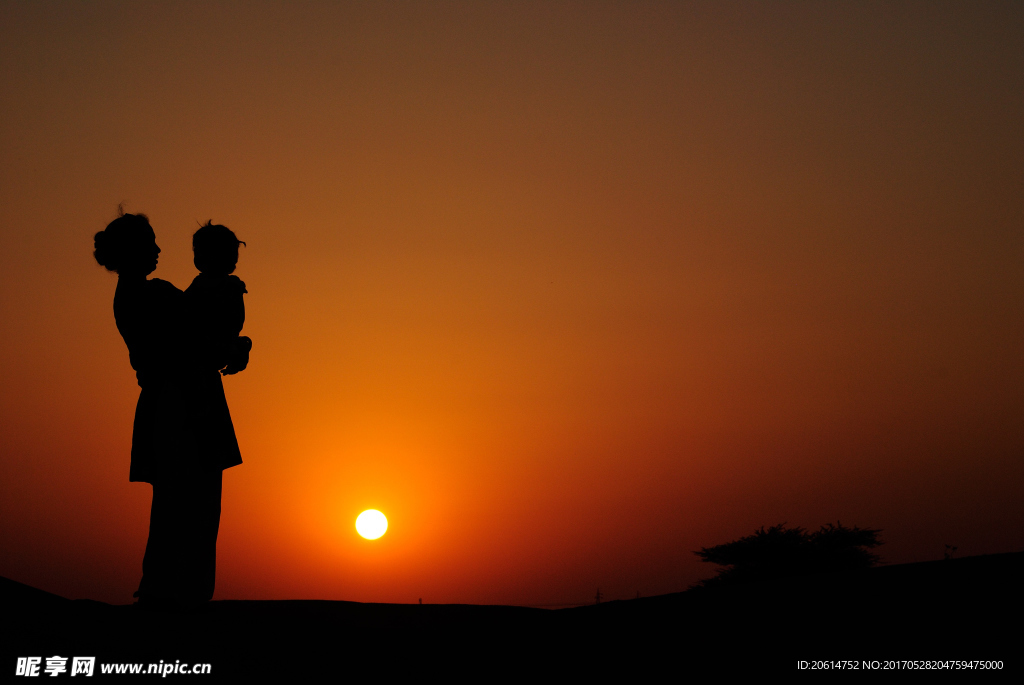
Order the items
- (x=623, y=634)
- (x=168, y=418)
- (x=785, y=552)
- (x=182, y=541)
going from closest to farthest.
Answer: (x=623, y=634) < (x=182, y=541) < (x=168, y=418) < (x=785, y=552)

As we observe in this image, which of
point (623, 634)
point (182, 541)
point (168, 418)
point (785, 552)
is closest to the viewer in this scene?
point (623, 634)

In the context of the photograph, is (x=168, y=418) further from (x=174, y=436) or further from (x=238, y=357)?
(x=238, y=357)

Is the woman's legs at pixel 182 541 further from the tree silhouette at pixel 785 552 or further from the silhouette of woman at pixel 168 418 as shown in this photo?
the tree silhouette at pixel 785 552

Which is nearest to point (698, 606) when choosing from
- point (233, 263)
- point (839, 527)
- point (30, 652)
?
point (30, 652)

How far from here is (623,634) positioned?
→ 17.2 feet

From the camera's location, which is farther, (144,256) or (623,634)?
(144,256)

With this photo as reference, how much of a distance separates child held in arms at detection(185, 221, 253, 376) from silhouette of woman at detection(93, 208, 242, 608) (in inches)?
4.0

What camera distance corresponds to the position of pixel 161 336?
699cm

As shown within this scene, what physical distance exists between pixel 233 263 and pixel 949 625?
5630 millimetres

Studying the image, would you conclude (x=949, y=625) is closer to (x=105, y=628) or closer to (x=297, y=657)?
(x=297, y=657)

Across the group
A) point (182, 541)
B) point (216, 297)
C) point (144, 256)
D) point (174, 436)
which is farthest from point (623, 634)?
point (144, 256)

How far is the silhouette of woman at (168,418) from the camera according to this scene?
6883 millimetres

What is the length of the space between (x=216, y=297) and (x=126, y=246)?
2.61ft

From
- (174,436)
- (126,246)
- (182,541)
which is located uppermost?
(126,246)
